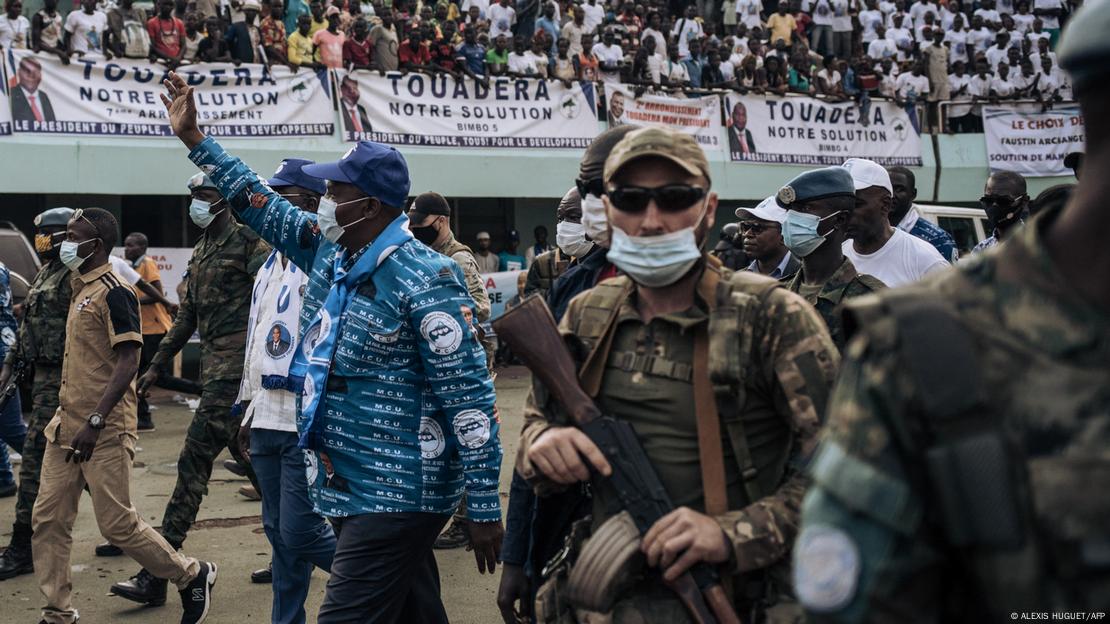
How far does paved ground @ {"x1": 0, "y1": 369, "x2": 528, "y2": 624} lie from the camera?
539 cm

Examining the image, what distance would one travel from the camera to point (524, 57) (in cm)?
1708

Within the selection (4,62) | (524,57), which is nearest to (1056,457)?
(4,62)

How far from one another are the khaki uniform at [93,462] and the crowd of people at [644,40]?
28.5 ft

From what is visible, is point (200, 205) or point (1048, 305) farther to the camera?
point (200, 205)

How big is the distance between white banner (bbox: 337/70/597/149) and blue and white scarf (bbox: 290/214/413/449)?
36.7 ft

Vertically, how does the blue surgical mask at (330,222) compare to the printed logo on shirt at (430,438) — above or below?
above

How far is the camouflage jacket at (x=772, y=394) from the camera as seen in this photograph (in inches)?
90.4

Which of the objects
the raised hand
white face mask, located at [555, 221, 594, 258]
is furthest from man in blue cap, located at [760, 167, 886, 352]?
the raised hand

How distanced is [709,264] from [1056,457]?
1.31m

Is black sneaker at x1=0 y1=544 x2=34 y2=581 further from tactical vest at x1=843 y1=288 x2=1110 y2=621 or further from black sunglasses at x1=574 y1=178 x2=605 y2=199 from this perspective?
tactical vest at x1=843 y1=288 x2=1110 y2=621

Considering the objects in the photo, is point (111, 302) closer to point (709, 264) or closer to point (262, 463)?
point (262, 463)

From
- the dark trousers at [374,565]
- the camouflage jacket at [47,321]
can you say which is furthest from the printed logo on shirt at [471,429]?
the camouflage jacket at [47,321]

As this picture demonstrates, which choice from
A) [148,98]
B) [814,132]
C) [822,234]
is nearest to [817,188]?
[822,234]

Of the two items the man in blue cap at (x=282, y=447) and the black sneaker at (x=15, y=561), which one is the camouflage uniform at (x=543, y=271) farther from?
the black sneaker at (x=15, y=561)
